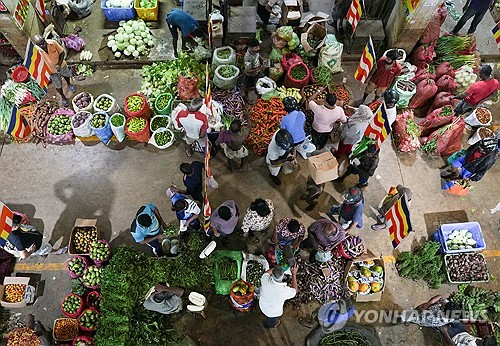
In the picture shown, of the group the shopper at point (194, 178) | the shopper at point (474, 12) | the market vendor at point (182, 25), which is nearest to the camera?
the shopper at point (194, 178)

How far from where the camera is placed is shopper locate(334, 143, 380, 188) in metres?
6.71

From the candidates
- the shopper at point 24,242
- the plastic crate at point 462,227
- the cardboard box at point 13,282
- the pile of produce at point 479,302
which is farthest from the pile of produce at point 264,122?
the cardboard box at point 13,282

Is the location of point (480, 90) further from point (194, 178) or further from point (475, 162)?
point (194, 178)

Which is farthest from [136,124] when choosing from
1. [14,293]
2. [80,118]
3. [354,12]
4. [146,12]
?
[354,12]

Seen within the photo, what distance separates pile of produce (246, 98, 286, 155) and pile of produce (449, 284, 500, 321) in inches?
166

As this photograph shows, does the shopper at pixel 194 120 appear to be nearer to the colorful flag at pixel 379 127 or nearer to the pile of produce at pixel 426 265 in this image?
the colorful flag at pixel 379 127

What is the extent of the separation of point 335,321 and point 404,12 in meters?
6.28

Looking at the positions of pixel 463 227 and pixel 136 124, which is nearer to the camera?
pixel 463 227

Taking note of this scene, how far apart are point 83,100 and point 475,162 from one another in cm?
740

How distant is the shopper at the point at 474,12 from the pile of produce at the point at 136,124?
7419 mm

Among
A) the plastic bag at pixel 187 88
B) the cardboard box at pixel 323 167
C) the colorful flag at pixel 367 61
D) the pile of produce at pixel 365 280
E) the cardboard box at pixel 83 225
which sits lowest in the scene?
the cardboard box at pixel 83 225

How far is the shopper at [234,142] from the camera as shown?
265 inches

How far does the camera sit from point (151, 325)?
6.17m

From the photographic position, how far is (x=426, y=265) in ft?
23.1
